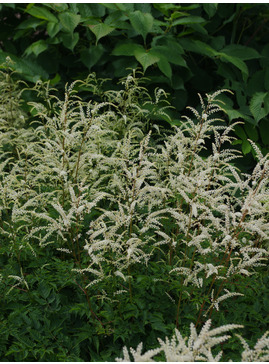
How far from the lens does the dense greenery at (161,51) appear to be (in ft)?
12.8

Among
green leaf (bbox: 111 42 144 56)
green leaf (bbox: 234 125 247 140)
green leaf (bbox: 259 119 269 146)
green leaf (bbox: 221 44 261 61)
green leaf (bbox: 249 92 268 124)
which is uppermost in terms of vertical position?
green leaf (bbox: 111 42 144 56)

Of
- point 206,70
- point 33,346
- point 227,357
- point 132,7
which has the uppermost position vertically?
point 132,7

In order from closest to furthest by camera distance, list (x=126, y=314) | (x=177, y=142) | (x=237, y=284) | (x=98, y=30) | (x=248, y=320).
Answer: (x=126, y=314), (x=237, y=284), (x=248, y=320), (x=177, y=142), (x=98, y=30)

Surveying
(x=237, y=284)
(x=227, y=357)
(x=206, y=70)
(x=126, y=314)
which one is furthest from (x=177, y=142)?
(x=206, y=70)

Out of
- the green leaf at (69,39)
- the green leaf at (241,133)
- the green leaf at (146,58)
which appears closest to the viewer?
the green leaf at (146,58)

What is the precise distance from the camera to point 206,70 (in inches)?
189

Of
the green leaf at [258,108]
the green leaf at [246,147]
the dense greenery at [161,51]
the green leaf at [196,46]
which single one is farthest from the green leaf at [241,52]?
the green leaf at [246,147]

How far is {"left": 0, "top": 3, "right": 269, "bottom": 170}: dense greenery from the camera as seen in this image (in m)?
3.89

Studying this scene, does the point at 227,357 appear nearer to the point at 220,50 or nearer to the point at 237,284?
the point at 237,284

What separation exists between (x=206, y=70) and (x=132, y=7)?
3.90 ft

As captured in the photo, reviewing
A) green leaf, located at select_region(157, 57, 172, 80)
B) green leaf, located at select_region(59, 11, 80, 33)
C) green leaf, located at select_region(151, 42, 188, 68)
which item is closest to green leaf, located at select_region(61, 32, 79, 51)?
green leaf, located at select_region(59, 11, 80, 33)

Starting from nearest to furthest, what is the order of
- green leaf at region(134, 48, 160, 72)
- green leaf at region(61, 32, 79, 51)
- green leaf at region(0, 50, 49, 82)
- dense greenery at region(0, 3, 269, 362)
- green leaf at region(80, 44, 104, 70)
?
dense greenery at region(0, 3, 269, 362) → green leaf at region(134, 48, 160, 72) → green leaf at region(61, 32, 79, 51) → green leaf at region(80, 44, 104, 70) → green leaf at region(0, 50, 49, 82)

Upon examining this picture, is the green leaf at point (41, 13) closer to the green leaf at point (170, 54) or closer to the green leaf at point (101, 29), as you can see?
the green leaf at point (101, 29)

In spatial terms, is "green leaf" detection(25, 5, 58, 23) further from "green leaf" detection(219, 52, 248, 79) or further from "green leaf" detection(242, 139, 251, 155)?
"green leaf" detection(242, 139, 251, 155)
